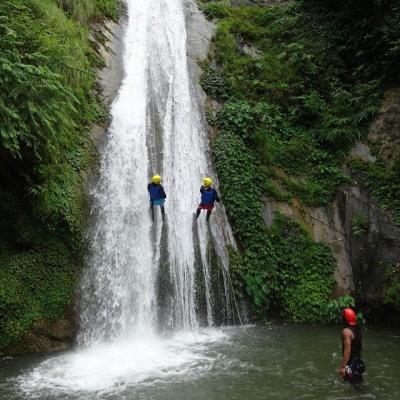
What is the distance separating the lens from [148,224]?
436 inches

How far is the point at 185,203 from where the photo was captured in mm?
11961

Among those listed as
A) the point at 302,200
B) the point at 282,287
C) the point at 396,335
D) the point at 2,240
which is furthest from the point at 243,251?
the point at 2,240

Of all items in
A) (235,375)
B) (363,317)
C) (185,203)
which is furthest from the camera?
(185,203)

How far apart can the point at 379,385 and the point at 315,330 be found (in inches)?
121

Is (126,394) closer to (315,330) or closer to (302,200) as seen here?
(315,330)

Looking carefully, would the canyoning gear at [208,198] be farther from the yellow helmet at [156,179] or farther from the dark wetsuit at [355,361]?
the dark wetsuit at [355,361]

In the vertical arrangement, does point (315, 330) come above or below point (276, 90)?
below

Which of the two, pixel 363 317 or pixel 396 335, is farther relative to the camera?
pixel 363 317

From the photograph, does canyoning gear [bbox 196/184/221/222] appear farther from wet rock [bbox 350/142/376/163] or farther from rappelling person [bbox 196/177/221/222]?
wet rock [bbox 350/142/376/163]

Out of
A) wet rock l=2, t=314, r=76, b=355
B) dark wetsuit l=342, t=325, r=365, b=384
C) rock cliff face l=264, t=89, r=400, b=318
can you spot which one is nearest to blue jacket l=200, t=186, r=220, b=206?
rock cliff face l=264, t=89, r=400, b=318

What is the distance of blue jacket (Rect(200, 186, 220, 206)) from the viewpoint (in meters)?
10.9

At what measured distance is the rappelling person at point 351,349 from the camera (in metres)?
6.50

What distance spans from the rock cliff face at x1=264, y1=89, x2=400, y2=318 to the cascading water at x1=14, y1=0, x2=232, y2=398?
2523 millimetres

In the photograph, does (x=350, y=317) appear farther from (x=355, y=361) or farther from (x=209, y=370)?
(x=209, y=370)
